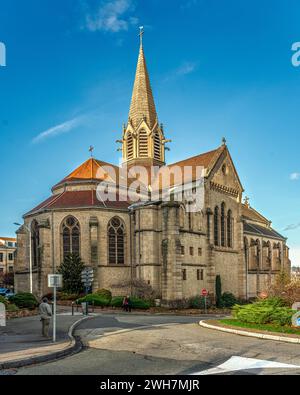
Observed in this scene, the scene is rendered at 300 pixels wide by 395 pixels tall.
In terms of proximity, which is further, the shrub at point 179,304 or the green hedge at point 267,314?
the shrub at point 179,304

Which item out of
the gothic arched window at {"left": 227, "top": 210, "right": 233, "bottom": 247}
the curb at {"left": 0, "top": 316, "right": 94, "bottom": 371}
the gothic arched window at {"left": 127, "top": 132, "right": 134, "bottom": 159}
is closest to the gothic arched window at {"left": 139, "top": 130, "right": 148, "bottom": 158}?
the gothic arched window at {"left": 127, "top": 132, "right": 134, "bottom": 159}

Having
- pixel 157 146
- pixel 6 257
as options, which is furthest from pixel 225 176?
pixel 6 257

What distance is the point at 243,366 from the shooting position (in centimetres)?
961

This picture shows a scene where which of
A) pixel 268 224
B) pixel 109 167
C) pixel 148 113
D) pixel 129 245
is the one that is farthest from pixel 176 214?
pixel 268 224

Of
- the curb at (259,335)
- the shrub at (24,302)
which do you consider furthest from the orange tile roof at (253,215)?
the curb at (259,335)

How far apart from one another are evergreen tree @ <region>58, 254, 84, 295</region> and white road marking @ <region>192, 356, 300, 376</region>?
27.9 m

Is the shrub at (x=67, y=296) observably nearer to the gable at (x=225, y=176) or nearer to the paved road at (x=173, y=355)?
the gable at (x=225, y=176)

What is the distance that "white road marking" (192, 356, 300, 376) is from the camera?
912 centimetres

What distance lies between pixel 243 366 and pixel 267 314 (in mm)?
7568

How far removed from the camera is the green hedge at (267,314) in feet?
52.5

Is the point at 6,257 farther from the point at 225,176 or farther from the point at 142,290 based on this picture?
the point at 225,176
